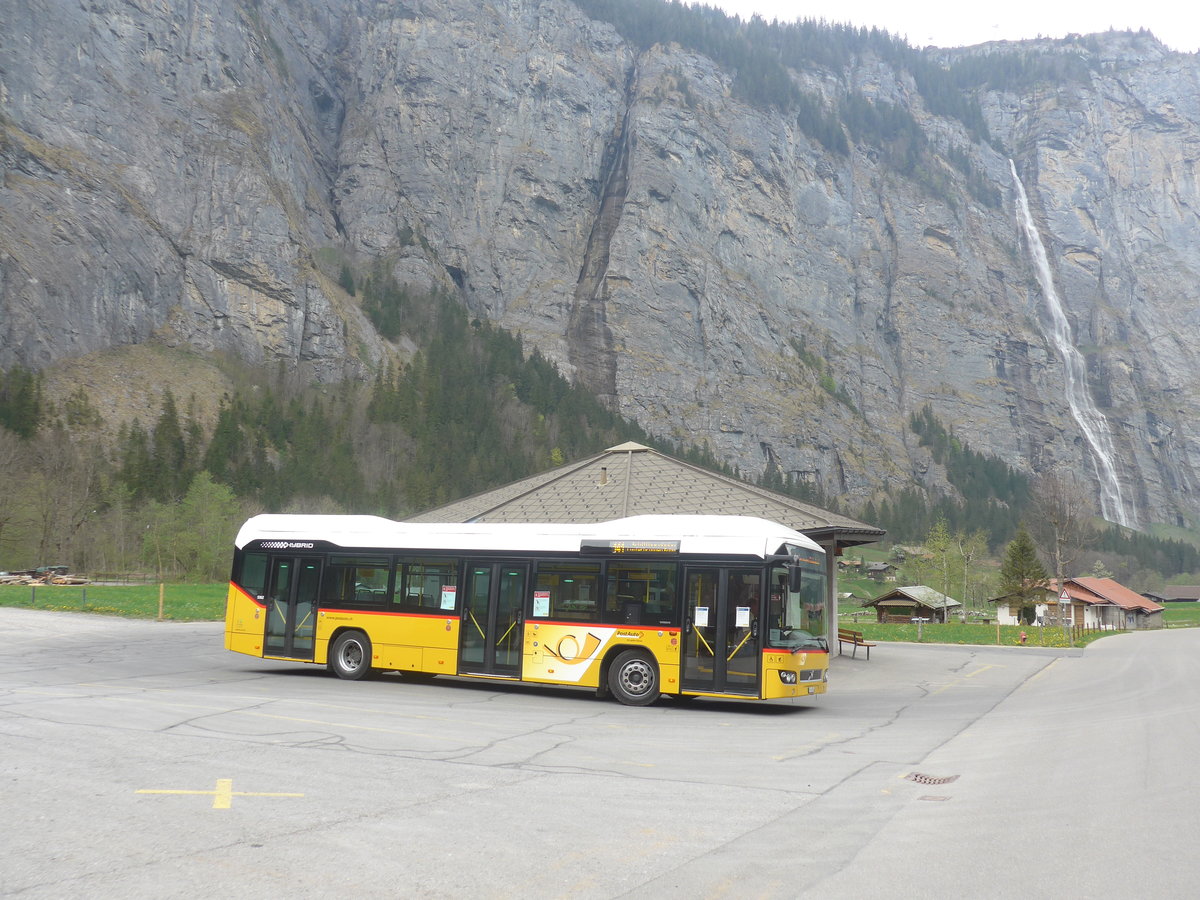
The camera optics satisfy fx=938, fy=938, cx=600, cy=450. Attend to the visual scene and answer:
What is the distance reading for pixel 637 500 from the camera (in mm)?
26609

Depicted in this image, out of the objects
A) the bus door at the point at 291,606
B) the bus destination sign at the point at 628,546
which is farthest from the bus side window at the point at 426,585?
the bus destination sign at the point at 628,546

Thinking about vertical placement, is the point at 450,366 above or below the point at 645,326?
below

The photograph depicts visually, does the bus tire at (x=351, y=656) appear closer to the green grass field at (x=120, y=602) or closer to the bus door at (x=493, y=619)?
the bus door at (x=493, y=619)

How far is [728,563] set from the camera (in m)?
16.1

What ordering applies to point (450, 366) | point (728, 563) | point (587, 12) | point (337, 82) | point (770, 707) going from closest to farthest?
point (728, 563) → point (770, 707) → point (450, 366) → point (337, 82) → point (587, 12)

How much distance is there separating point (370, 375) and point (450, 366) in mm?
13017

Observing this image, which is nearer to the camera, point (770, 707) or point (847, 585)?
point (770, 707)

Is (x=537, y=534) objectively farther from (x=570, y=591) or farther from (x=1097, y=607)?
(x=1097, y=607)

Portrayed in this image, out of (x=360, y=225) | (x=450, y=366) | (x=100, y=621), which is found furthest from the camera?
(x=360, y=225)

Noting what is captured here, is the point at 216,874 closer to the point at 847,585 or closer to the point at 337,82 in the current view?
the point at 847,585

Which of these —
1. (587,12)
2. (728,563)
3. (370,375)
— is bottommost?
(728,563)

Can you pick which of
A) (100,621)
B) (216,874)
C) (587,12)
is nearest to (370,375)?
(587,12)

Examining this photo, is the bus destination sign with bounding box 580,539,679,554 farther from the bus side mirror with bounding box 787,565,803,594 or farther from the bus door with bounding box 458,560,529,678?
the bus side mirror with bounding box 787,565,803,594

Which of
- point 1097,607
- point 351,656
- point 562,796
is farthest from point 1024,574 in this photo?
point 562,796
